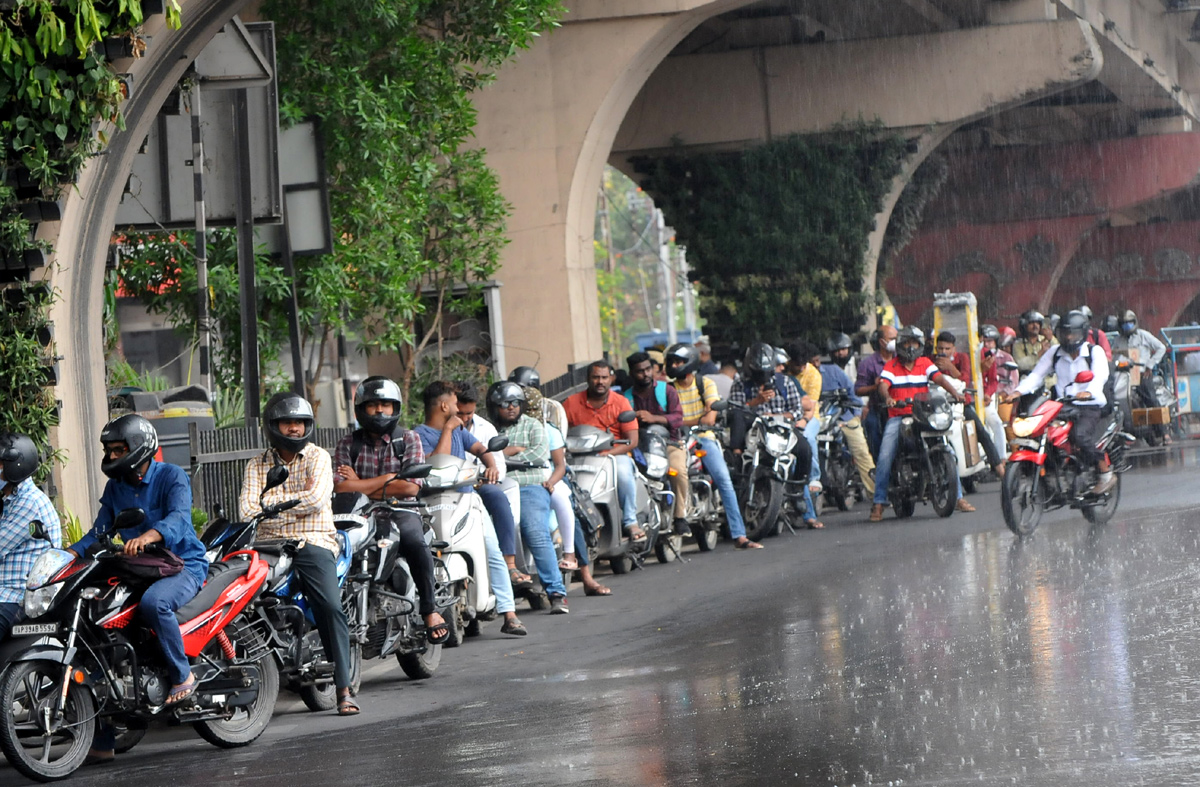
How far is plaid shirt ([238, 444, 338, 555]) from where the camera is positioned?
833 centimetres

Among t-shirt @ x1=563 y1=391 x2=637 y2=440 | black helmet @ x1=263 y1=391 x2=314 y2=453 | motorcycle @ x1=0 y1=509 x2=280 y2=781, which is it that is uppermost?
t-shirt @ x1=563 y1=391 x2=637 y2=440

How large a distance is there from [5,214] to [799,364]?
29.3 ft

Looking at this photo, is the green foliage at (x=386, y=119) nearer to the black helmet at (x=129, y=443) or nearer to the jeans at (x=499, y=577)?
the jeans at (x=499, y=577)

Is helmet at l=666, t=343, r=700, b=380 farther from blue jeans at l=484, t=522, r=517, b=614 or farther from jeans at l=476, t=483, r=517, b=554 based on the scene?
blue jeans at l=484, t=522, r=517, b=614

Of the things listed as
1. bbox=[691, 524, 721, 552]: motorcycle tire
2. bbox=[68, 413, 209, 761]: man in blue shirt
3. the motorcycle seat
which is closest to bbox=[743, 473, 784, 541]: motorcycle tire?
bbox=[691, 524, 721, 552]: motorcycle tire

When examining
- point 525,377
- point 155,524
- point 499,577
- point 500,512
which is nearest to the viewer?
point 155,524

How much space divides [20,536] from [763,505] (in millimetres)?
8760

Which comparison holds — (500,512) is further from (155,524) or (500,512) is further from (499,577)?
(155,524)

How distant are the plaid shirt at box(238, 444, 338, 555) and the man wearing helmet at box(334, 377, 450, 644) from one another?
2.62ft

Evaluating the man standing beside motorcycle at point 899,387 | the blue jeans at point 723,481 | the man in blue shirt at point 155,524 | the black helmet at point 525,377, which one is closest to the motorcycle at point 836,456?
the man standing beside motorcycle at point 899,387

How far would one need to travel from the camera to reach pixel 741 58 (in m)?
27.1

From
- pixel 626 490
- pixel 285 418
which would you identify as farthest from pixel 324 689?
pixel 626 490

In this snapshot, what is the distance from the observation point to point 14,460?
8031 millimetres

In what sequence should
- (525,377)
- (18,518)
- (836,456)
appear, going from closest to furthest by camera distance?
(18,518) < (525,377) < (836,456)
